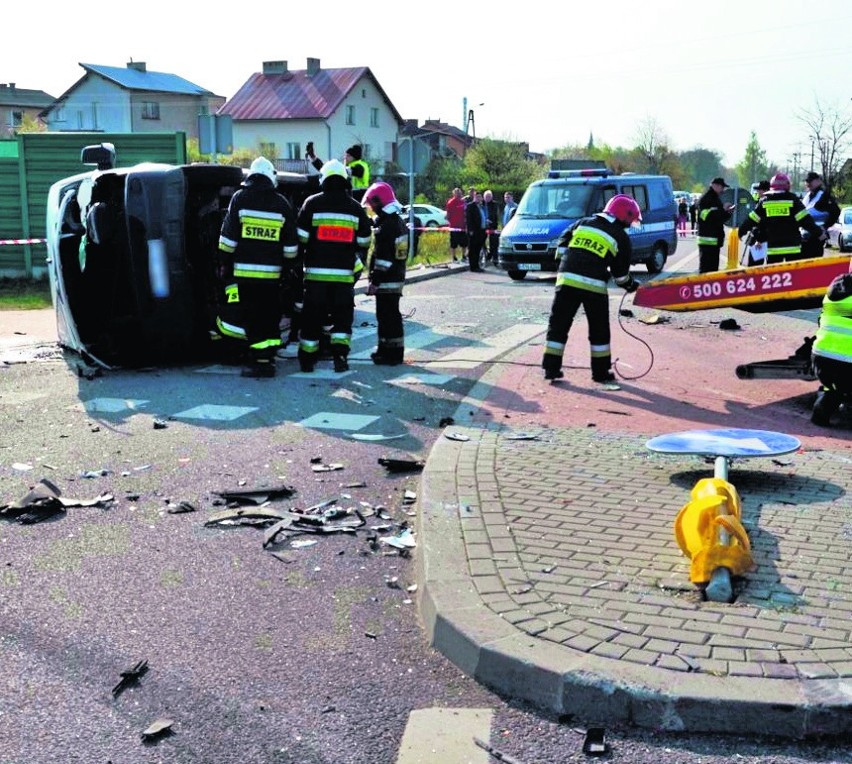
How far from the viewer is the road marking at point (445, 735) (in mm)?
3322

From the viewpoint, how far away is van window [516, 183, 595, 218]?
70.1 feet

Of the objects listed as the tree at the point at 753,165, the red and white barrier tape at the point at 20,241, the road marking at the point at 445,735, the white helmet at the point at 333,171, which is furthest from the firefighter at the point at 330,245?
the tree at the point at 753,165

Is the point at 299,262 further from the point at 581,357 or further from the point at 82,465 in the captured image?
the point at 82,465

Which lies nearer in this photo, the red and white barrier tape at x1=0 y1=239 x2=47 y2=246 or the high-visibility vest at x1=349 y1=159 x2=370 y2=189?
the high-visibility vest at x1=349 y1=159 x2=370 y2=189

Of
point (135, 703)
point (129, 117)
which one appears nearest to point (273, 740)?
point (135, 703)

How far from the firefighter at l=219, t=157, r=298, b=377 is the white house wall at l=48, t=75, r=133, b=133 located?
63.4 meters

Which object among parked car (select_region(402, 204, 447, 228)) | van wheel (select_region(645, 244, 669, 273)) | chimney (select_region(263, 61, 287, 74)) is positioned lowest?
van wheel (select_region(645, 244, 669, 273))

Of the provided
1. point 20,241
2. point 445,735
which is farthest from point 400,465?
point 20,241

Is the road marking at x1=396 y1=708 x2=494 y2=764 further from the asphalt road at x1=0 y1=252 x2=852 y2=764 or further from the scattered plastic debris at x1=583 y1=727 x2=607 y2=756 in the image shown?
the scattered plastic debris at x1=583 y1=727 x2=607 y2=756

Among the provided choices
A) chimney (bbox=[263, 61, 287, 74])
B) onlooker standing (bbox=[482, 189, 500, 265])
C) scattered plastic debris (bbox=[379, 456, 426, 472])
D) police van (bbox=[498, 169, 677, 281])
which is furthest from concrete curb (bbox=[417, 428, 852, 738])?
chimney (bbox=[263, 61, 287, 74])

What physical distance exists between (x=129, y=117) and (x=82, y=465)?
67.0m

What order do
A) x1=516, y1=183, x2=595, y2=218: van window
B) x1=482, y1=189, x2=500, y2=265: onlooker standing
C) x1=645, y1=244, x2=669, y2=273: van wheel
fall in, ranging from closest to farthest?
x1=516, y1=183, x2=595, y2=218: van window < x1=645, y1=244, x2=669, y2=273: van wheel < x1=482, y1=189, x2=500, y2=265: onlooker standing

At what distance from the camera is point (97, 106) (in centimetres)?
7050

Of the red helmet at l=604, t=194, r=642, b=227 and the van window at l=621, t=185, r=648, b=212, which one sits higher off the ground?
the van window at l=621, t=185, r=648, b=212
